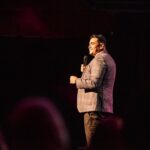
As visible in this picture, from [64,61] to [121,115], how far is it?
1221 mm

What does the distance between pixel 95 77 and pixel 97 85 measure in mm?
84

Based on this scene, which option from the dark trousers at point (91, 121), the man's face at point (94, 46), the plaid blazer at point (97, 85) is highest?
the man's face at point (94, 46)

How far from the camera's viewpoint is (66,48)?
7.84 meters

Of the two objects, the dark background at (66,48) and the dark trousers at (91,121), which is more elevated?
the dark background at (66,48)

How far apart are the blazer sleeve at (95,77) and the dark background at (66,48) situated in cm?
249

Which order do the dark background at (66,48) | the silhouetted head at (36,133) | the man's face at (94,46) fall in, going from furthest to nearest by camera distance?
the dark background at (66,48) → the man's face at (94,46) → the silhouetted head at (36,133)

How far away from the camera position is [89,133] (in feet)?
17.1

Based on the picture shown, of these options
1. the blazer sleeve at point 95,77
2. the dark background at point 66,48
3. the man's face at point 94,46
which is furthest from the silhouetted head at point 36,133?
the dark background at point 66,48

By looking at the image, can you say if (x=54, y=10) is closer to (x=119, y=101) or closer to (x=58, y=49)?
(x=58, y=49)

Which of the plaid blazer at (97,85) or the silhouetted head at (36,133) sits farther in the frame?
the plaid blazer at (97,85)

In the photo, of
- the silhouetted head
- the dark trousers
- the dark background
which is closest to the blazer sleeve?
the dark trousers

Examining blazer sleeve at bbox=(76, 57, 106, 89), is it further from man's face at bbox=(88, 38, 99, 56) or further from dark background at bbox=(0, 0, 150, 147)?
dark background at bbox=(0, 0, 150, 147)

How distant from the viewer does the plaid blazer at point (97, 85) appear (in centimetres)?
511

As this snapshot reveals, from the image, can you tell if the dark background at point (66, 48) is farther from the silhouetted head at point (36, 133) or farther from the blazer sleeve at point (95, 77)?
the silhouetted head at point (36, 133)
